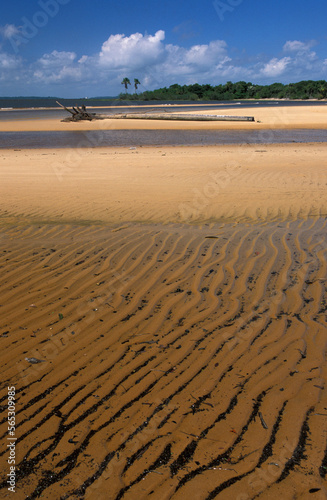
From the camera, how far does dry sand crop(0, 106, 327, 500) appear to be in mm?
2195

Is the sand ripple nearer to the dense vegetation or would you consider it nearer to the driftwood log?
the driftwood log

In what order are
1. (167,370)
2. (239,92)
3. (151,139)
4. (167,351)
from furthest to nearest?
(239,92)
(151,139)
(167,351)
(167,370)

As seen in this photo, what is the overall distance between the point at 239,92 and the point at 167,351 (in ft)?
448

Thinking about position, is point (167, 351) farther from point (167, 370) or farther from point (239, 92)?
point (239, 92)

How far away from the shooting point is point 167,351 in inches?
127

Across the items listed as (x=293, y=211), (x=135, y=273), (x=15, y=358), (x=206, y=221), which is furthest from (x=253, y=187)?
(x=15, y=358)

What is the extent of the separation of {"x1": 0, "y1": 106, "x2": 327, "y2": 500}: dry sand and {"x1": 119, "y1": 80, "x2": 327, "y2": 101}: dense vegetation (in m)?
106

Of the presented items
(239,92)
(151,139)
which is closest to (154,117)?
(151,139)

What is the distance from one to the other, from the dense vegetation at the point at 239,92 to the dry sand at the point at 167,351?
105970 millimetres

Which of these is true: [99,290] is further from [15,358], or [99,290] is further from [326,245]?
[326,245]

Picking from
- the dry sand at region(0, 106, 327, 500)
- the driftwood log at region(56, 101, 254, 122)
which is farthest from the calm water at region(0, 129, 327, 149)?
the dry sand at region(0, 106, 327, 500)

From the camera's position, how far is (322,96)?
3797 inches

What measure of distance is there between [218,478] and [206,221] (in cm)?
494

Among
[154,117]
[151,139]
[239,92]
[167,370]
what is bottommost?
[167,370]
